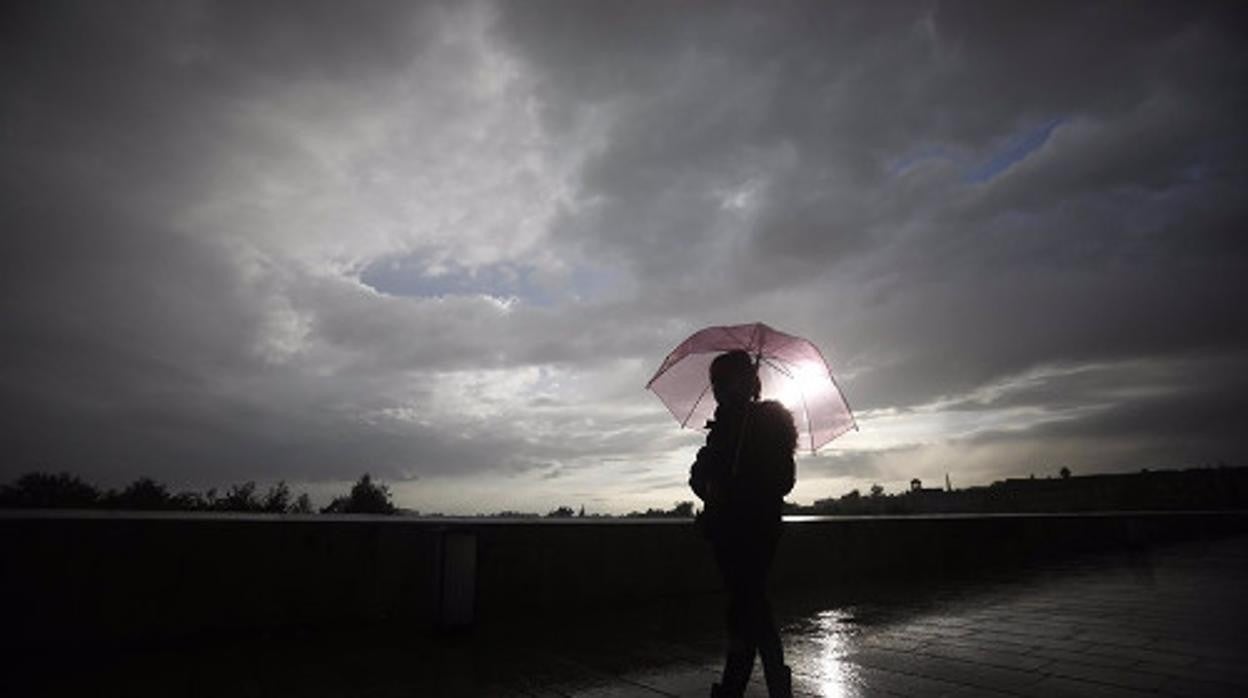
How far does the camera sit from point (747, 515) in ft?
9.82

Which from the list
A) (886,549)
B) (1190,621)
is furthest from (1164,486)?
(1190,621)

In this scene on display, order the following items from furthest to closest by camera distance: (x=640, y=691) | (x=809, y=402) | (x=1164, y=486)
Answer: (x=1164, y=486) < (x=809, y=402) < (x=640, y=691)

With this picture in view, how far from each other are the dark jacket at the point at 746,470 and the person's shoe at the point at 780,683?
0.71 metres

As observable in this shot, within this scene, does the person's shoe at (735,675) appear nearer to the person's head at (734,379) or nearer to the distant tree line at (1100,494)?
the person's head at (734,379)

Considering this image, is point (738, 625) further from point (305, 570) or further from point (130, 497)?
point (130, 497)

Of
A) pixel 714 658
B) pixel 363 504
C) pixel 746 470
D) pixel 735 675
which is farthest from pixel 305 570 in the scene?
pixel 363 504

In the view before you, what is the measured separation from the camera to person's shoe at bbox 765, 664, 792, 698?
9.83ft

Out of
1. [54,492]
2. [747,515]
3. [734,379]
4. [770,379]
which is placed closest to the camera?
[747,515]

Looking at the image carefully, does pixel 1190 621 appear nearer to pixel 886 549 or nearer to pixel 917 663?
pixel 917 663

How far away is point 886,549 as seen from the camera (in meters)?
10.4

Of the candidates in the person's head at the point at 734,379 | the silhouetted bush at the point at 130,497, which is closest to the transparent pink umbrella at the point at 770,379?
the person's head at the point at 734,379

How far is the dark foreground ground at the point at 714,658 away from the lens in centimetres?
397

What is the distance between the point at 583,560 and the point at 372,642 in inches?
98.5

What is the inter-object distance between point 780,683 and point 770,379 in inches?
83.3
